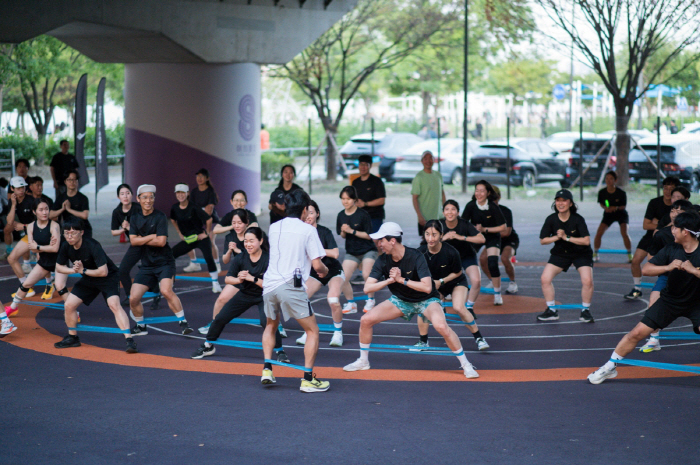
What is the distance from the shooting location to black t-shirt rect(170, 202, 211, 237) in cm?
1280

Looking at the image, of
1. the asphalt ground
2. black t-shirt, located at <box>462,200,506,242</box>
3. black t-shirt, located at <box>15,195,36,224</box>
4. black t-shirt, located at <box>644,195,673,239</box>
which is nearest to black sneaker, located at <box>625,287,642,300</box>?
black t-shirt, located at <box>644,195,673,239</box>

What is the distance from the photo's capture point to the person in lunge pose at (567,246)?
11391 mm

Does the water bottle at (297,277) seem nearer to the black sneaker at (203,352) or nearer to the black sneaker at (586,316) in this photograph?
the black sneaker at (203,352)

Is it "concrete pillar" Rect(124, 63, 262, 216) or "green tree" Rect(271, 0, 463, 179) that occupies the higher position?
"green tree" Rect(271, 0, 463, 179)

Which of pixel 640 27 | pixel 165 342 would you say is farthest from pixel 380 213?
pixel 640 27

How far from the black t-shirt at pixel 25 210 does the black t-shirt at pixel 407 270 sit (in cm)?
766

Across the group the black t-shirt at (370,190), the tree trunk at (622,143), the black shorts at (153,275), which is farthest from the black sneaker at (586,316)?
the tree trunk at (622,143)

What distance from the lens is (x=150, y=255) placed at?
35.3 feet

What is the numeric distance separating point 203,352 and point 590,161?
21512 millimetres

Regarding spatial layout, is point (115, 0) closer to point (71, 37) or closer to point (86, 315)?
point (71, 37)

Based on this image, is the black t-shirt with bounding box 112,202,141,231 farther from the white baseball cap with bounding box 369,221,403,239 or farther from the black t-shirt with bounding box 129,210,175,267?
the white baseball cap with bounding box 369,221,403,239

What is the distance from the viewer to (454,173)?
30922mm

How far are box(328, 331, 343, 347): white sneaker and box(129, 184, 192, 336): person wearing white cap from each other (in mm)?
1910

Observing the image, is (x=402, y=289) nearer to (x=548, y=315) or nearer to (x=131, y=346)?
(x=131, y=346)
